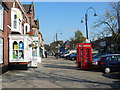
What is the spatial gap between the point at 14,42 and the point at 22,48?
97 centimetres

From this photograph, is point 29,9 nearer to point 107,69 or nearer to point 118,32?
point 118,32

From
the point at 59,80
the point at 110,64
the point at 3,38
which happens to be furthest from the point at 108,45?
the point at 59,80

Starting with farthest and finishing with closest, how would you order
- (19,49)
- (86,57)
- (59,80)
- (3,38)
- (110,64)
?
(86,57) → (19,49) → (110,64) → (3,38) → (59,80)

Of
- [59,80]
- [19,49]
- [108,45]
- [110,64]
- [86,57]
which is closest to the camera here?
[59,80]

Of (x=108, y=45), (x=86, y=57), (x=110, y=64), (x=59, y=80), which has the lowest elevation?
(x=59, y=80)

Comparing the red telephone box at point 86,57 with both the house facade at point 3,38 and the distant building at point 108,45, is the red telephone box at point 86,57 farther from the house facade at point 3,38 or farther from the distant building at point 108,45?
the distant building at point 108,45

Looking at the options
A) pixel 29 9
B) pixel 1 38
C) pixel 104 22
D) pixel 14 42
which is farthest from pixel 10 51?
pixel 29 9

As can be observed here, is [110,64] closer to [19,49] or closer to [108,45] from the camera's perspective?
[19,49]

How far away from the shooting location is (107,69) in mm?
14266

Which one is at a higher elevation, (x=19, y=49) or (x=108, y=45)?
(x=108, y=45)

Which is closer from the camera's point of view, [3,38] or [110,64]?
[3,38]

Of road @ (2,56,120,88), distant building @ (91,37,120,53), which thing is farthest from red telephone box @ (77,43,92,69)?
distant building @ (91,37,120,53)

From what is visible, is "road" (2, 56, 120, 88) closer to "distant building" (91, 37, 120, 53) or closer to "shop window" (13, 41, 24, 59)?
"shop window" (13, 41, 24, 59)

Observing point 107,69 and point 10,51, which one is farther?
point 10,51
